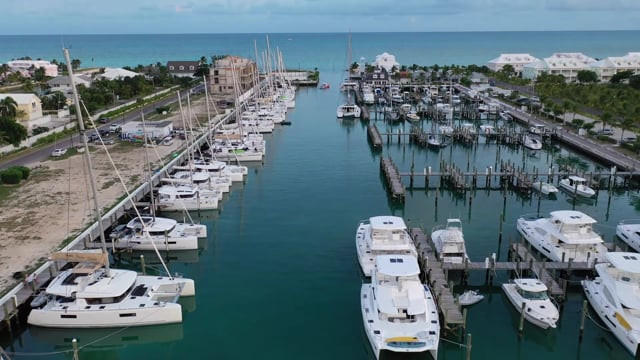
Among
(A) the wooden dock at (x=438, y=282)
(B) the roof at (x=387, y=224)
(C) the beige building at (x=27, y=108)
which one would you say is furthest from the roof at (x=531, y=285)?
(C) the beige building at (x=27, y=108)

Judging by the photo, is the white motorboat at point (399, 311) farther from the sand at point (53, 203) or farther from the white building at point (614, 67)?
the white building at point (614, 67)

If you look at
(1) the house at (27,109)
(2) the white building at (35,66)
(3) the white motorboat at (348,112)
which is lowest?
(3) the white motorboat at (348,112)

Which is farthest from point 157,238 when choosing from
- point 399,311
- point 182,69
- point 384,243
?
point 182,69

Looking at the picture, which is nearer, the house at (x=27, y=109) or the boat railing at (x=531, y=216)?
the boat railing at (x=531, y=216)

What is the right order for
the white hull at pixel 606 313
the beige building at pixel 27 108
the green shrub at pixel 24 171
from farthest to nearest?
the beige building at pixel 27 108, the green shrub at pixel 24 171, the white hull at pixel 606 313

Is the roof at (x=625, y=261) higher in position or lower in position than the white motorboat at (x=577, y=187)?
higher

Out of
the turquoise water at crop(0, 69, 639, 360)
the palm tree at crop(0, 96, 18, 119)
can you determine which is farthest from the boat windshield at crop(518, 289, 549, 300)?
the palm tree at crop(0, 96, 18, 119)

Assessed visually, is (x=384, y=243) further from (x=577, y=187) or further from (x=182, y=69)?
(x=182, y=69)
